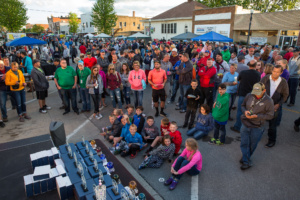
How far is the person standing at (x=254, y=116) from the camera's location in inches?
158

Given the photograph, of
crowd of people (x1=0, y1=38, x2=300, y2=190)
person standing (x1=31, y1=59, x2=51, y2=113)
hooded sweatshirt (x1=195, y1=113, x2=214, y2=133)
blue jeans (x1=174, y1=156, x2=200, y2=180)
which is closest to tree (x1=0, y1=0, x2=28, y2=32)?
crowd of people (x1=0, y1=38, x2=300, y2=190)

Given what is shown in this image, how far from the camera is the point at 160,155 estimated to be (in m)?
4.69

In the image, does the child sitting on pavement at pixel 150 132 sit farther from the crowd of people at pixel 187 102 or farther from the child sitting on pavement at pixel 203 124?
the child sitting on pavement at pixel 203 124

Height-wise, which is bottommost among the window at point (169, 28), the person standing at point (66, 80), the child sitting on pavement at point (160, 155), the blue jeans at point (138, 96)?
the child sitting on pavement at point (160, 155)

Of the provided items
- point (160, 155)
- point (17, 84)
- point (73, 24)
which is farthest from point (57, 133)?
point (73, 24)

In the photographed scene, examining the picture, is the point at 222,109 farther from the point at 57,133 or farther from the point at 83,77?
the point at 83,77

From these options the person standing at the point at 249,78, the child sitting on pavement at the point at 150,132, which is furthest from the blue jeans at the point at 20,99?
the person standing at the point at 249,78

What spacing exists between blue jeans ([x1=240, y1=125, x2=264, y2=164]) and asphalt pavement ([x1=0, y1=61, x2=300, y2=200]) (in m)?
0.37

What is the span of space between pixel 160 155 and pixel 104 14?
1763 inches

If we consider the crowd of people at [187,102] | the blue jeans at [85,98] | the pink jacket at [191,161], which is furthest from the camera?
the blue jeans at [85,98]

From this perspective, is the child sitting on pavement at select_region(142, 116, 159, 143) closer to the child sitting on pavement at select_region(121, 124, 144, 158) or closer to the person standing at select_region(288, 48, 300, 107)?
the child sitting on pavement at select_region(121, 124, 144, 158)

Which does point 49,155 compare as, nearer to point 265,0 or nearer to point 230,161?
point 230,161

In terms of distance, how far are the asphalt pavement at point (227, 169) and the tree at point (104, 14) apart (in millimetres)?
41010

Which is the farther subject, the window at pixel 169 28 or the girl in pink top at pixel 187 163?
the window at pixel 169 28
